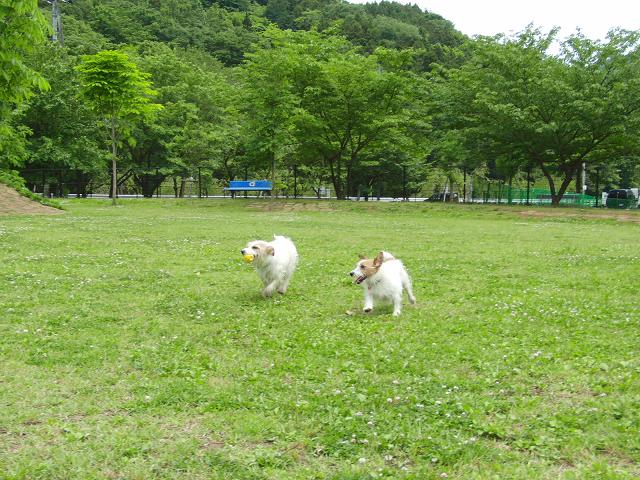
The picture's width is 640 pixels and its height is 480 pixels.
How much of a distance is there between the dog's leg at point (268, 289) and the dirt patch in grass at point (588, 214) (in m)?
20.1

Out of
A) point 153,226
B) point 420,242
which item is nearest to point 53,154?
point 153,226

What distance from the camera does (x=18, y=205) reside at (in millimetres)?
21812

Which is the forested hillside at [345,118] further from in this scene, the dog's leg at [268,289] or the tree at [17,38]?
the dog's leg at [268,289]

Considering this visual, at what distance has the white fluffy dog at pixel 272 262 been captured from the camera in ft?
23.7

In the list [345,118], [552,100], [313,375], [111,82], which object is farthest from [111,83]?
[313,375]

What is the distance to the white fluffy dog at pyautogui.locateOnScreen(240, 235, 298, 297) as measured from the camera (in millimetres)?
7219

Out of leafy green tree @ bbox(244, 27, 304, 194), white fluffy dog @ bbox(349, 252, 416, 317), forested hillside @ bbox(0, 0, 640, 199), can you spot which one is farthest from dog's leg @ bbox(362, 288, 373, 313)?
leafy green tree @ bbox(244, 27, 304, 194)

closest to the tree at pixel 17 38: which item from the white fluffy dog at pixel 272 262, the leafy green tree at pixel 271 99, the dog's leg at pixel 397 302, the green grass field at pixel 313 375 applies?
the green grass field at pixel 313 375

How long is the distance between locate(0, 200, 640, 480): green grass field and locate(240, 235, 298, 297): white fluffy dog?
0.25 metres

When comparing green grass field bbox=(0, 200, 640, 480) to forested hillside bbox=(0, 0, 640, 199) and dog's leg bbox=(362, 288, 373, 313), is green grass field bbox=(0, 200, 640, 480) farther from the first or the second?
forested hillside bbox=(0, 0, 640, 199)

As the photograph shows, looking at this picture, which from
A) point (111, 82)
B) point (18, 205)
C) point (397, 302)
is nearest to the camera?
point (397, 302)

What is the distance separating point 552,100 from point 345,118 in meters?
10.7

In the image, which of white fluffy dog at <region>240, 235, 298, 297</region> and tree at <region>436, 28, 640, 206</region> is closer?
white fluffy dog at <region>240, 235, 298, 297</region>

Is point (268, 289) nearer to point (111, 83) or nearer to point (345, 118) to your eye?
point (111, 83)
